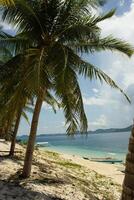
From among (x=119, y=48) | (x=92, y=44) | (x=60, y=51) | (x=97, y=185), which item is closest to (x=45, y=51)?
(x=60, y=51)

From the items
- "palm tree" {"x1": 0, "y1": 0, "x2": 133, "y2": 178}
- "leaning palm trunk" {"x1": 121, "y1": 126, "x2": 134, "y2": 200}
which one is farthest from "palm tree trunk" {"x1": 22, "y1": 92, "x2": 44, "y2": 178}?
"leaning palm trunk" {"x1": 121, "y1": 126, "x2": 134, "y2": 200}

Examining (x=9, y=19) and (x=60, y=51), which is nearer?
(x=60, y=51)

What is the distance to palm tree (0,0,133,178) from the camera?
1192 cm

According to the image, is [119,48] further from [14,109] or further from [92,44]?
[14,109]

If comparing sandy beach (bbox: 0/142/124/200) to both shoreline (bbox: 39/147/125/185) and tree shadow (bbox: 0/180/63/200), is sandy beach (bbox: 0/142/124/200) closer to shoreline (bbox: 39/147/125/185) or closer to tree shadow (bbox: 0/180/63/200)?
tree shadow (bbox: 0/180/63/200)

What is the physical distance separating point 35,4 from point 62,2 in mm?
955

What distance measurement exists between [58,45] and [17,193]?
4848 millimetres

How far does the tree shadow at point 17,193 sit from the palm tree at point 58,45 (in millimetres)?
1461

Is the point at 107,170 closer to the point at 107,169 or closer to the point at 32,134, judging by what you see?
the point at 107,169

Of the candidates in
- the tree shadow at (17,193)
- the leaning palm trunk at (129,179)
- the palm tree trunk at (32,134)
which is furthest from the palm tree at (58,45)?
the leaning palm trunk at (129,179)

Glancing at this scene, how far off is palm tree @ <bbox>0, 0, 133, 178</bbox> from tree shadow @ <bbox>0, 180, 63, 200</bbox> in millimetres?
1461

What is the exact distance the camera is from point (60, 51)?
1184 cm

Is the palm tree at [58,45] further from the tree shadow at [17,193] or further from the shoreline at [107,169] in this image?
the shoreline at [107,169]

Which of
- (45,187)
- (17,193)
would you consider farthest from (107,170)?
(17,193)
